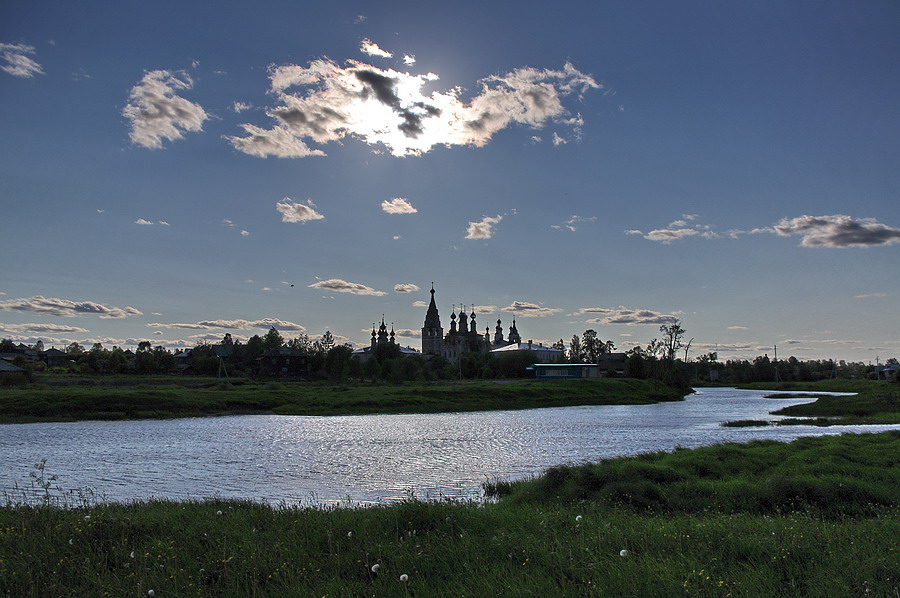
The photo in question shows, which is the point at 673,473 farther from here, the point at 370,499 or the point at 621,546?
the point at 621,546

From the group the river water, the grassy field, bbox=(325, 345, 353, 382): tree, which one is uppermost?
bbox=(325, 345, 353, 382): tree

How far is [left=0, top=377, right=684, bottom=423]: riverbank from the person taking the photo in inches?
2201

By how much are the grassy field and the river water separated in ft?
15.1

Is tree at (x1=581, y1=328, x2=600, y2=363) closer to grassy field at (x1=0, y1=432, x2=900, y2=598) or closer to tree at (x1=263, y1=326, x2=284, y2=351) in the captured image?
tree at (x1=263, y1=326, x2=284, y2=351)

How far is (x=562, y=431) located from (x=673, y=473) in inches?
1030

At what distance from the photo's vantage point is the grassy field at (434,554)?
8273 mm

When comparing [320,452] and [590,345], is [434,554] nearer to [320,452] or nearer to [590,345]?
[320,452]

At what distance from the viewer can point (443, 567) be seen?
9.34 m

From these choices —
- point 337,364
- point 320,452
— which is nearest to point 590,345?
point 337,364

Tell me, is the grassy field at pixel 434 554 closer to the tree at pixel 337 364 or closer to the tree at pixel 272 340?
the tree at pixel 337 364

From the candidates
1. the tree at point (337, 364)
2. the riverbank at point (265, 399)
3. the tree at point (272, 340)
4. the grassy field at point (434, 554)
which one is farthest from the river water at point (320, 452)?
the tree at point (272, 340)

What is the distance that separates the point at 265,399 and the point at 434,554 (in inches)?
2521

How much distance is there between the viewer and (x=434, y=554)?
971 centimetres

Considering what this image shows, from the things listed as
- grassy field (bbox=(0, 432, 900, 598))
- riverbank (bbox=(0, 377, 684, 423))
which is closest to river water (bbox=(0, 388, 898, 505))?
grassy field (bbox=(0, 432, 900, 598))
